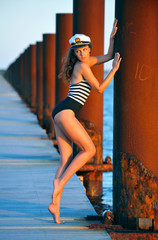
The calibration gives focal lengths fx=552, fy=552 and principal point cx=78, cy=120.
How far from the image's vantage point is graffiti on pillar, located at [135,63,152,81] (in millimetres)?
5051

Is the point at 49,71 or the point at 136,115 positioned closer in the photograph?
the point at 136,115

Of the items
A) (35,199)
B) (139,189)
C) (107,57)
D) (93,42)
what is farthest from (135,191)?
(93,42)

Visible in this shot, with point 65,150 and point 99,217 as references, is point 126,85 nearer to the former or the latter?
point 65,150

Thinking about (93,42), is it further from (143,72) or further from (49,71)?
(49,71)

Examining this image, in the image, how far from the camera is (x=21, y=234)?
502cm

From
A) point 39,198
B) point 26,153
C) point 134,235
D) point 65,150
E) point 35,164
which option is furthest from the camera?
point 26,153

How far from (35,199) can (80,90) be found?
180cm

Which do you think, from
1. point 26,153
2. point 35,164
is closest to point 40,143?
point 26,153

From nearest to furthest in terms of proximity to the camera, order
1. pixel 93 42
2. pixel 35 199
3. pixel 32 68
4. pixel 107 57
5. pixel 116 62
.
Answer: pixel 116 62, pixel 107 57, pixel 35 199, pixel 93 42, pixel 32 68

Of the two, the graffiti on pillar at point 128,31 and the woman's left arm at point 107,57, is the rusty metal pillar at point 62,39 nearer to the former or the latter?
the woman's left arm at point 107,57

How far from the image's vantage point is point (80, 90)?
523 centimetres

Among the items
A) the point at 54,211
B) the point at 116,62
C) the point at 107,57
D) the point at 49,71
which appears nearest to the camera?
the point at 116,62

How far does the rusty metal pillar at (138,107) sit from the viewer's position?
5.04 metres

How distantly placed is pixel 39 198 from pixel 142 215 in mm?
1726
